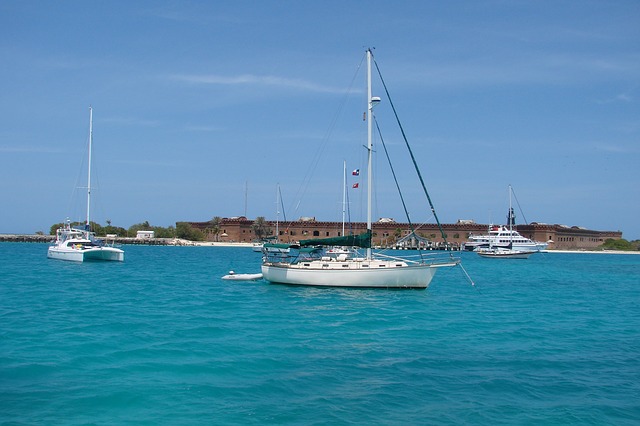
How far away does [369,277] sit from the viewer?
25859 millimetres

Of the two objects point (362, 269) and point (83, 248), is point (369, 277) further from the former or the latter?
point (83, 248)

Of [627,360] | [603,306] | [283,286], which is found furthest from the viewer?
[283,286]

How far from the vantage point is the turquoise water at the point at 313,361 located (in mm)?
9656

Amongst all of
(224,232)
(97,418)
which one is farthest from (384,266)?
(224,232)

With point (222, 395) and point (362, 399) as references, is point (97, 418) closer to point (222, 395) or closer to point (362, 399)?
point (222, 395)

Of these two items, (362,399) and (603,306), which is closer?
(362,399)

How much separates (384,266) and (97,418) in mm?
18038

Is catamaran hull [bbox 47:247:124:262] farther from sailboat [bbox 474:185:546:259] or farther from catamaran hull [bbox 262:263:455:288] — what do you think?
sailboat [bbox 474:185:546:259]

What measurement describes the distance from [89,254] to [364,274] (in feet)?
96.4

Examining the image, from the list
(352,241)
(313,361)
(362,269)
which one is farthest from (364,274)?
(313,361)

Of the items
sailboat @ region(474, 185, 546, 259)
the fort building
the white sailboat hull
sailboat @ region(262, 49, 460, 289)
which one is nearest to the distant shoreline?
the fort building

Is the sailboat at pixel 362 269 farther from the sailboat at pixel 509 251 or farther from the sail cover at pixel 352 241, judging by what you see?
the sailboat at pixel 509 251

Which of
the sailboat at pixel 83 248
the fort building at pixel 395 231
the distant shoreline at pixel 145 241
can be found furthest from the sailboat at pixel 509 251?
the sailboat at pixel 83 248

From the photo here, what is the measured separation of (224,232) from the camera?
128 metres
